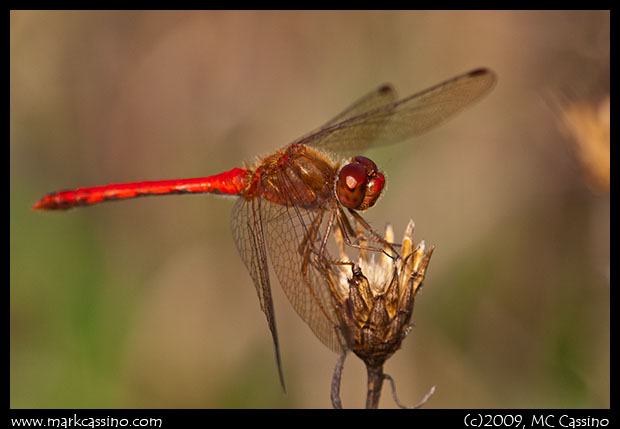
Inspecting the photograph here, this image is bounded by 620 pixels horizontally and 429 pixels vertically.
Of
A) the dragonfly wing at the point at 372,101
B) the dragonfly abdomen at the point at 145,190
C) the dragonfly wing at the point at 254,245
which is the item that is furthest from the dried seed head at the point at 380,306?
the dragonfly wing at the point at 372,101

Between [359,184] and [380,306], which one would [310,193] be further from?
[380,306]

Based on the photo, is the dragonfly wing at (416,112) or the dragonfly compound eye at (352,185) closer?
the dragonfly compound eye at (352,185)

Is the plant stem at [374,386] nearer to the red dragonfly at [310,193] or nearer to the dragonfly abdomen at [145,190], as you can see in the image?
the red dragonfly at [310,193]

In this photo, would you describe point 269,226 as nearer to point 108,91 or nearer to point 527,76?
point 108,91

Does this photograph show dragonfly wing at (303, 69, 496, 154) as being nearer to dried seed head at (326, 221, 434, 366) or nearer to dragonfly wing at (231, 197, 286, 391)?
dragonfly wing at (231, 197, 286, 391)

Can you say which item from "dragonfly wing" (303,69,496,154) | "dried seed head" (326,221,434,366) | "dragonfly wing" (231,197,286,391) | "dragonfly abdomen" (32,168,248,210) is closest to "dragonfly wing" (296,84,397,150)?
"dragonfly wing" (303,69,496,154)
